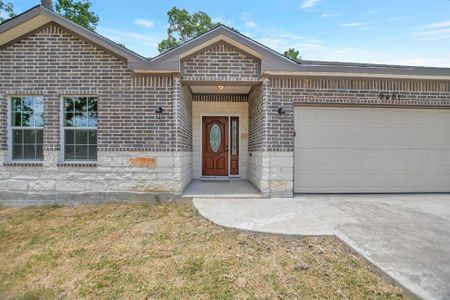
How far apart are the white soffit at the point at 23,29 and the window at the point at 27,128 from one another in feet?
4.59

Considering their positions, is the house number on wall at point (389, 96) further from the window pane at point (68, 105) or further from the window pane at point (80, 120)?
the window pane at point (68, 105)

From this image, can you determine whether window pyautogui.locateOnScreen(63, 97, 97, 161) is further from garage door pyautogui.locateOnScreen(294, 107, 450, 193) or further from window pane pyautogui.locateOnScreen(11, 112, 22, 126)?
garage door pyautogui.locateOnScreen(294, 107, 450, 193)

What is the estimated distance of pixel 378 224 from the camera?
4.04 metres

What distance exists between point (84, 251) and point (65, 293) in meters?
0.96

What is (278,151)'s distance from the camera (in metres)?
5.87

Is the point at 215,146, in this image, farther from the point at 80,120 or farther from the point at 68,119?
the point at 68,119

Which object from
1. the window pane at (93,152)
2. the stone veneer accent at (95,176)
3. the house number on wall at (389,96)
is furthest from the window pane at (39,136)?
the house number on wall at (389,96)

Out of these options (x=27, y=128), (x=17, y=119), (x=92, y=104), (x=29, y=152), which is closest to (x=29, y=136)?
(x=27, y=128)

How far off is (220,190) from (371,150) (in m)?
4.31

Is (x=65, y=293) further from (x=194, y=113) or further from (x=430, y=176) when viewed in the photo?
(x=430, y=176)

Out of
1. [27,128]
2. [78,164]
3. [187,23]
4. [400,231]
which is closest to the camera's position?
[400,231]

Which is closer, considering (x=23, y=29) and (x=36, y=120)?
(x=23, y=29)

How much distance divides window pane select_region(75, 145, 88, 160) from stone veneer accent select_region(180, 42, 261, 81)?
10.1ft

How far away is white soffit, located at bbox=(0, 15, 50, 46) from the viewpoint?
5.40m
